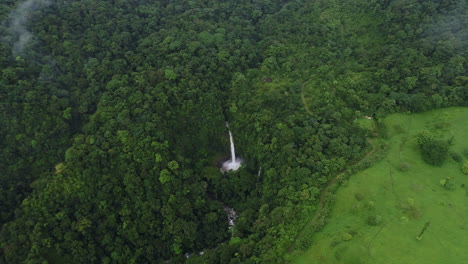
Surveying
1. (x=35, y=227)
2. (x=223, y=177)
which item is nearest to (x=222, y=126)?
(x=223, y=177)

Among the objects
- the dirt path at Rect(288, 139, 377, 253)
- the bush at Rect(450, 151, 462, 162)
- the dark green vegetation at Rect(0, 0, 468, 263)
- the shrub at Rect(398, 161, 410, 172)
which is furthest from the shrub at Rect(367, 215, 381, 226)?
the bush at Rect(450, 151, 462, 162)

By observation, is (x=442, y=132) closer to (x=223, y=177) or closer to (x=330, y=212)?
(x=330, y=212)

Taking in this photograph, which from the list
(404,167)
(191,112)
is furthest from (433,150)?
(191,112)

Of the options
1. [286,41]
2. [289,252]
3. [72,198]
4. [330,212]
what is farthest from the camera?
[286,41]

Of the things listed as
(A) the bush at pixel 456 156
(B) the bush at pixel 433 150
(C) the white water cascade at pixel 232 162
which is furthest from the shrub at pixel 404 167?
(C) the white water cascade at pixel 232 162

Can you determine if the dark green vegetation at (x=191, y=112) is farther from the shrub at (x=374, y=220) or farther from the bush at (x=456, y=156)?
the bush at (x=456, y=156)

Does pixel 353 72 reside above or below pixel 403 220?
above

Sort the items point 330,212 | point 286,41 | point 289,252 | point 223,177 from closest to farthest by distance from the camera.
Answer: point 289,252 < point 330,212 < point 223,177 < point 286,41
